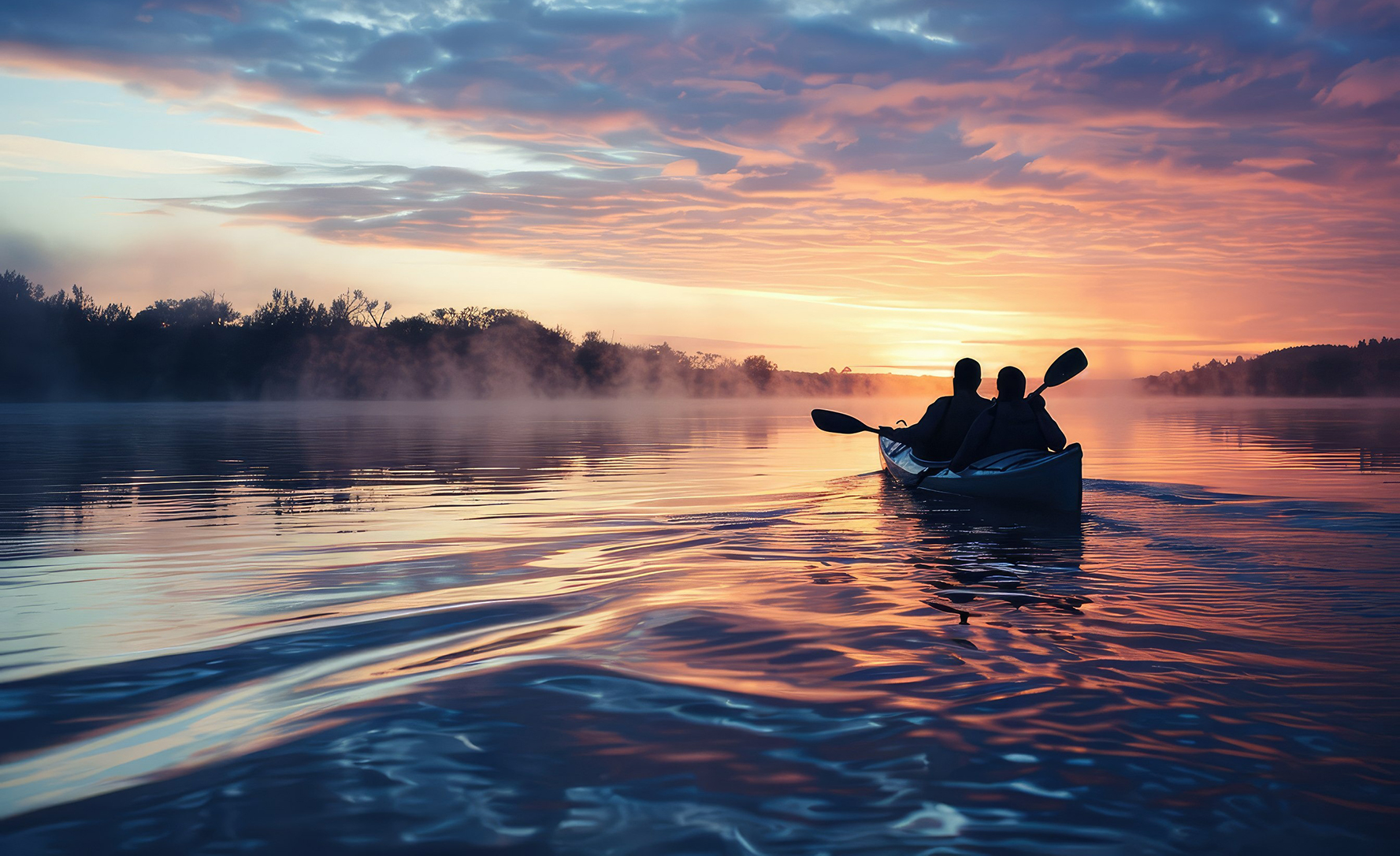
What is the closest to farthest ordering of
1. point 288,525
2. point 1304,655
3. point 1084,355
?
point 1304,655 < point 288,525 < point 1084,355

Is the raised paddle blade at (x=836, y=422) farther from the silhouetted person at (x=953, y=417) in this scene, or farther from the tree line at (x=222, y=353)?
the tree line at (x=222, y=353)

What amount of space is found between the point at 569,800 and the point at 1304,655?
11.7 feet

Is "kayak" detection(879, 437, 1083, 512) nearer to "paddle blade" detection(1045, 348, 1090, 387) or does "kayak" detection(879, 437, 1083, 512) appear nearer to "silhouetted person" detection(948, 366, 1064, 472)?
"silhouetted person" detection(948, 366, 1064, 472)

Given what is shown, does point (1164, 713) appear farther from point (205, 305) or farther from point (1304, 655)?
point (205, 305)

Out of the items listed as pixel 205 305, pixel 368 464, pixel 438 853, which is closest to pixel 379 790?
pixel 438 853

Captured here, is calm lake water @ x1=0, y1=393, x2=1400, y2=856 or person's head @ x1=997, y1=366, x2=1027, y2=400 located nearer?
calm lake water @ x1=0, y1=393, x2=1400, y2=856

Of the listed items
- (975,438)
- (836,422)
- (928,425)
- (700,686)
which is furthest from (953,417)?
(700,686)

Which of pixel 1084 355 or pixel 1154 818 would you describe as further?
pixel 1084 355

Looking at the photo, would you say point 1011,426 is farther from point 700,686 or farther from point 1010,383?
point 700,686

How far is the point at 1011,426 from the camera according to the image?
34.1 ft

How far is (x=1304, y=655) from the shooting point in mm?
4070

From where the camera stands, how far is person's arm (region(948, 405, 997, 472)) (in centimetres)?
1047

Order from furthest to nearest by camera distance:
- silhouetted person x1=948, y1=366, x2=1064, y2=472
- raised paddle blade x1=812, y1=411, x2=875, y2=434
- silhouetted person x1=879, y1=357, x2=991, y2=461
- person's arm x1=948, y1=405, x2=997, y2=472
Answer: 1. raised paddle blade x1=812, y1=411, x2=875, y2=434
2. silhouetted person x1=879, y1=357, x2=991, y2=461
3. person's arm x1=948, y1=405, x2=997, y2=472
4. silhouetted person x1=948, y1=366, x2=1064, y2=472

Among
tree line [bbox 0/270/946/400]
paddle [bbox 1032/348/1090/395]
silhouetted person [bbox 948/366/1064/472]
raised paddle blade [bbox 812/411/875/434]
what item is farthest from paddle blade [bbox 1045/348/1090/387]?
tree line [bbox 0/270/946/400]
